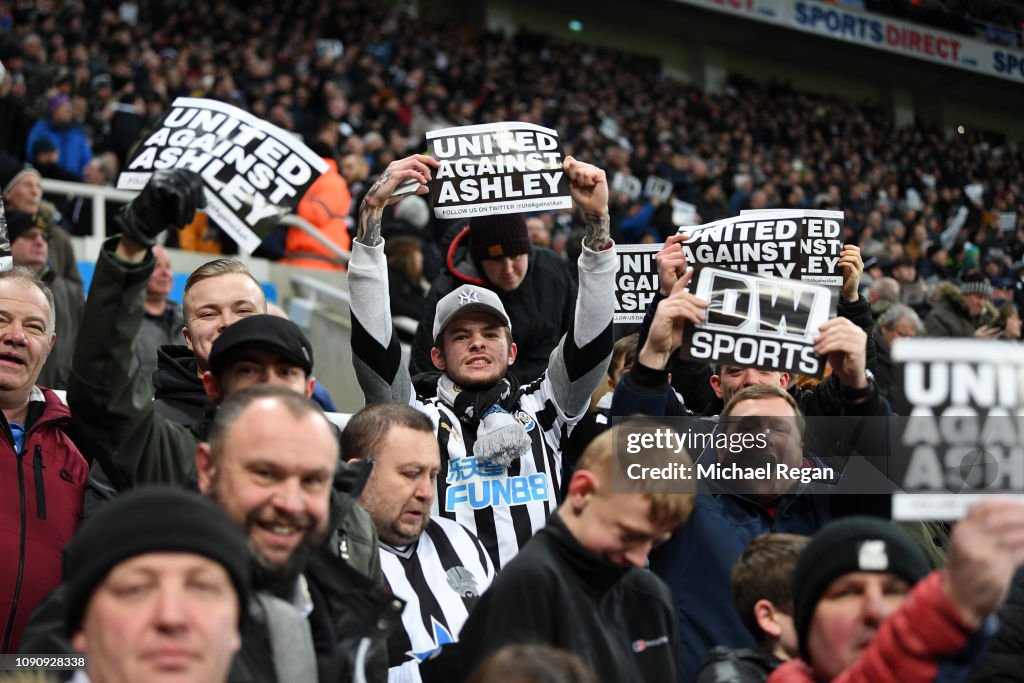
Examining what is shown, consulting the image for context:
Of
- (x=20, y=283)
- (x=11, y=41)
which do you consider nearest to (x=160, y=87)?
(x=11, y=41)

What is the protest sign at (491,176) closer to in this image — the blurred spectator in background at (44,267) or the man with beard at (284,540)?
the man with beard at (284,540)

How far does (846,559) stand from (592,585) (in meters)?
0.55

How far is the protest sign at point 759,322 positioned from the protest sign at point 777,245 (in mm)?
740

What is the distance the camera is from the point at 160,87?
12.0 metres

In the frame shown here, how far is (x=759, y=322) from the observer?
291 cm

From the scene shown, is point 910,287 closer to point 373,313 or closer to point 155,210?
point 373,313

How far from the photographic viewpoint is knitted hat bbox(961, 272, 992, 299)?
343 inches

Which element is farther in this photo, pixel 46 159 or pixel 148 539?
pixel 46 159

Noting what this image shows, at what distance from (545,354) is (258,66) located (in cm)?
1000

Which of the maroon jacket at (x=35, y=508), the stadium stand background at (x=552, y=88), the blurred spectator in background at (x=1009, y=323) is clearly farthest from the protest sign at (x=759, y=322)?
the blurred spectator in background at (x=1009, y=323)

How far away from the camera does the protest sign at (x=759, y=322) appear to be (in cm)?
288

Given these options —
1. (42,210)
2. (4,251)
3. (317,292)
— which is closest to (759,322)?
(4,251)

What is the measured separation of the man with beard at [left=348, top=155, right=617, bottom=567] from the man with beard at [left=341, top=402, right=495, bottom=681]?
0.99 ft

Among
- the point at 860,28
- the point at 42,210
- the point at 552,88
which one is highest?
the point at 860,28
